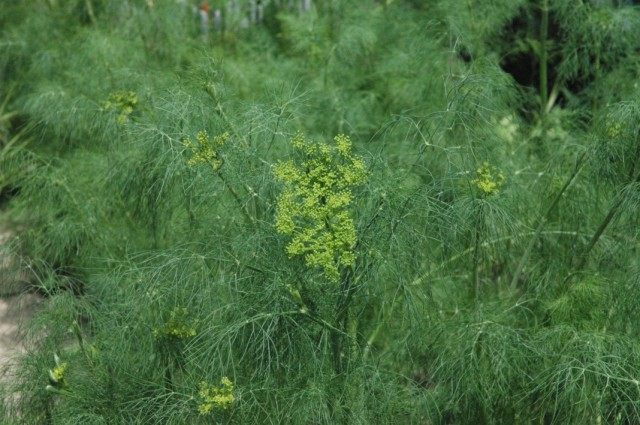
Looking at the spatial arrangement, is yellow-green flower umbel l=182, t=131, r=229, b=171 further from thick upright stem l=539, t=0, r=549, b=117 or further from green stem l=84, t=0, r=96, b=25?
green stem l=84, t=0, r=96, b=25

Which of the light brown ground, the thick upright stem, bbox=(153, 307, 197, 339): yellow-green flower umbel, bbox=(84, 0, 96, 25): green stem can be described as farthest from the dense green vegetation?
bbox=(84, 0, 96, 25): green stem

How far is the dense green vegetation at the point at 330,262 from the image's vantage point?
3822 mm

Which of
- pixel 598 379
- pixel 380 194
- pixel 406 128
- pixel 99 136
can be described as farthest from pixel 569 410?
pixel 99 136

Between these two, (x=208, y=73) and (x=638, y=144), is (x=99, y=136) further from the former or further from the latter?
(x=638, y=144)

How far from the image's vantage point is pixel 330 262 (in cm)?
354

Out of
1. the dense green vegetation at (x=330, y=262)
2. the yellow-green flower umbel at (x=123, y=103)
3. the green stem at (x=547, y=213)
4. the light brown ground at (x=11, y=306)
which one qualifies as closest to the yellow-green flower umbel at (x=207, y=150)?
the dense green vegetation at (x=330, y=262)

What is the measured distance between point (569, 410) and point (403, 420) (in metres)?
0.70

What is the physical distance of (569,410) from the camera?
3.86m

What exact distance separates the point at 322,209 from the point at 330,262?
6.9 inches

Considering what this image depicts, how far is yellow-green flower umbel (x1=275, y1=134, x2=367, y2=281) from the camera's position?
3.56 m

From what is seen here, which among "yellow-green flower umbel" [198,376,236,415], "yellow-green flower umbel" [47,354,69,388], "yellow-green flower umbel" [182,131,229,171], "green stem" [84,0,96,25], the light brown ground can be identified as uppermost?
"yellow-green flower umbel" [182,131,229,171]

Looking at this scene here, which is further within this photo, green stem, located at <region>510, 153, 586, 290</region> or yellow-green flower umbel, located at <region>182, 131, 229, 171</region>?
green stem, located at <region>510, 153, 586, 290</region>

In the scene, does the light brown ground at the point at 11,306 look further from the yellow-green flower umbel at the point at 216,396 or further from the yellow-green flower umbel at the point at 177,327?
the yellow-green flower umbel at the point at 216,396

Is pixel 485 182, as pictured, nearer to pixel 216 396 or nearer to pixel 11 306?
pixel 216 396
